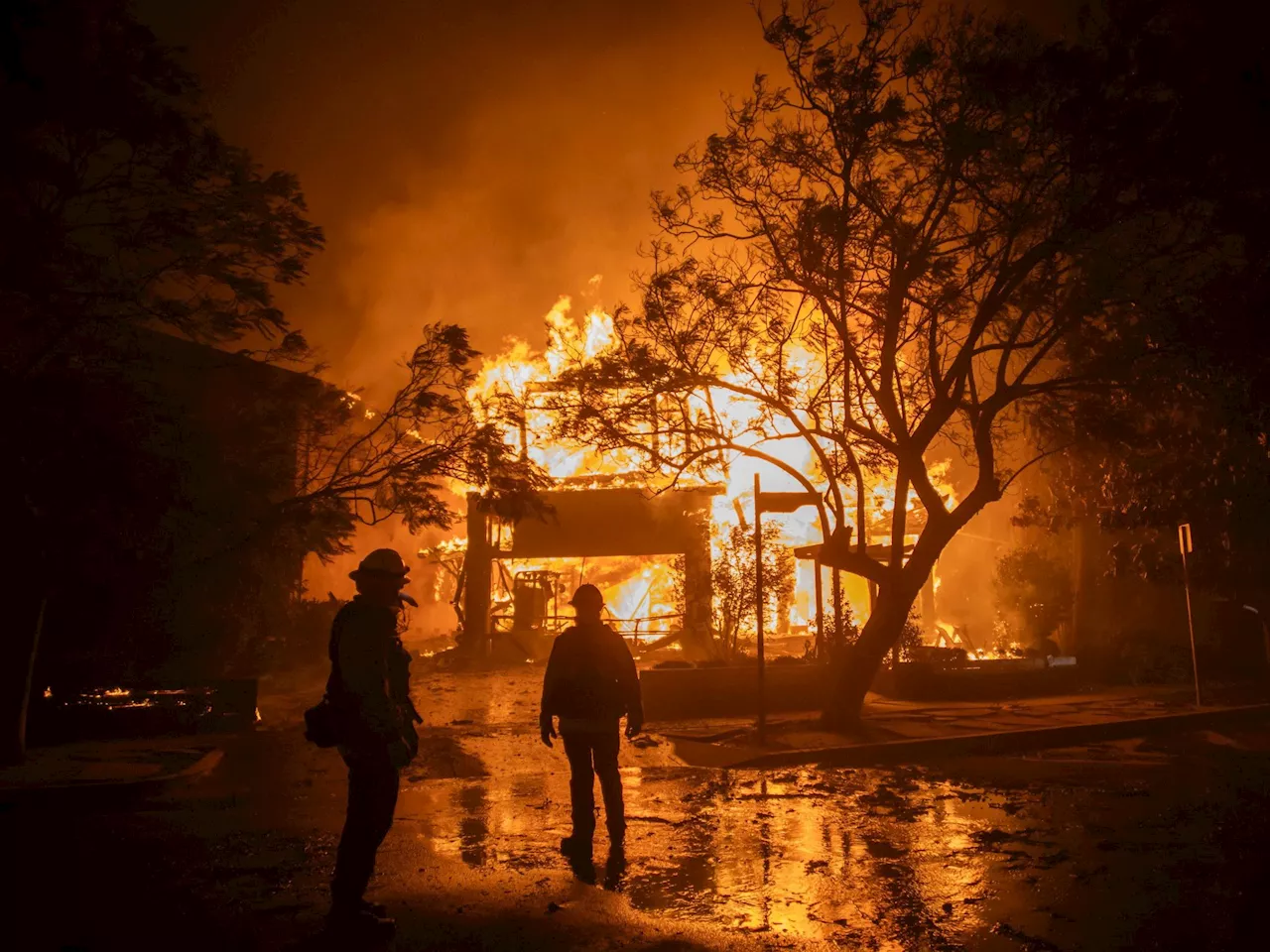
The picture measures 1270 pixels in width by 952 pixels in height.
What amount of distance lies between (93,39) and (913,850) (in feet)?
36.7

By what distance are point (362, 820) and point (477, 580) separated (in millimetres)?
26598

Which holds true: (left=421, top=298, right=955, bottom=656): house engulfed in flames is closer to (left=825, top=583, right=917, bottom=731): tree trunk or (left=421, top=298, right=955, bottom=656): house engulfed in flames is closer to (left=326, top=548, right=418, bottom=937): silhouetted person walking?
(left=825, top=583, right=917, bottom=731): tree trunk

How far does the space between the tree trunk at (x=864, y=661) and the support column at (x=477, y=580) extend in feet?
63.0

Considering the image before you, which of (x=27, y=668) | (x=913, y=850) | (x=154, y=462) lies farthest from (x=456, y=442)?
(x=913, y=850)

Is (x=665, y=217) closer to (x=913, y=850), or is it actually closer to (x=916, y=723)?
(x=916, y=723)

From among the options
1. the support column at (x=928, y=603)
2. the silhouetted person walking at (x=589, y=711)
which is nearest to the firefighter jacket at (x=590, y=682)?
the silhouetted person walking at (x=589, y=711)

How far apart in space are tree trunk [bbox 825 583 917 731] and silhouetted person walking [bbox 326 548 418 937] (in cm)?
891

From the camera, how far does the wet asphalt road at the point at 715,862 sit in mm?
5137

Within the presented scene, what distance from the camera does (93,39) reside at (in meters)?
10.3

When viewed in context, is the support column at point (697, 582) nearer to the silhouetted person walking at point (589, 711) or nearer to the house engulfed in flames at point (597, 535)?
the house engulfed in flames at point (597, 535)

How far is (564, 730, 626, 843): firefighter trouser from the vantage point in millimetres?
6465

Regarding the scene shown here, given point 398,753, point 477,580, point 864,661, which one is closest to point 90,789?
point 398,753

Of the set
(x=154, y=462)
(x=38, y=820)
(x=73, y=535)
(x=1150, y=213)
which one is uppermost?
(x=1150, y=213)

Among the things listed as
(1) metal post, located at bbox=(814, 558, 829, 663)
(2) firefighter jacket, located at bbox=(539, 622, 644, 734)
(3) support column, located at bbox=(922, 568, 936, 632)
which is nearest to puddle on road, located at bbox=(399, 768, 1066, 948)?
(2) firefighter jacket, located at bbox=(539, 622, 644, 734)
